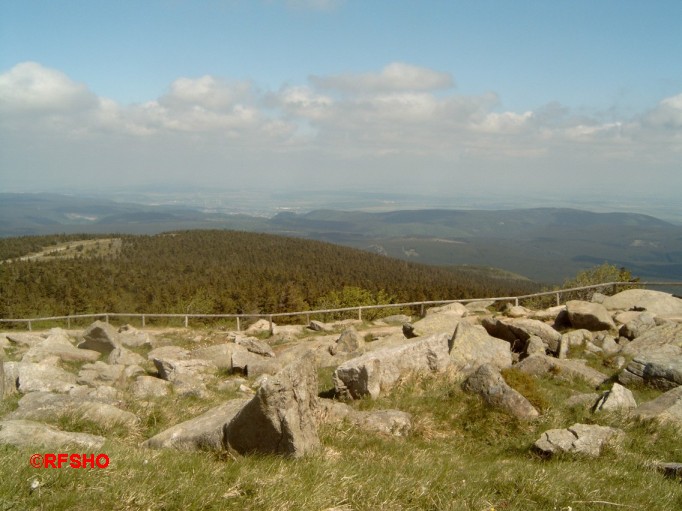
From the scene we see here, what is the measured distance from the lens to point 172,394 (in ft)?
33.3

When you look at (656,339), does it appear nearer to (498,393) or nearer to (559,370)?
(559,370)

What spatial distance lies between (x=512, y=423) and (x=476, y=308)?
16449 mm

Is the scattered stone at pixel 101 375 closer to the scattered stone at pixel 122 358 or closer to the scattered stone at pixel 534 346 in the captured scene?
the scattered stone at pixel 122 358

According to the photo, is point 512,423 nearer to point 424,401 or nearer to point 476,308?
point 424,401

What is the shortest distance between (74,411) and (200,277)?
80.2 meters

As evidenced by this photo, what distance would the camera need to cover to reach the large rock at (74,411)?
6.68 m

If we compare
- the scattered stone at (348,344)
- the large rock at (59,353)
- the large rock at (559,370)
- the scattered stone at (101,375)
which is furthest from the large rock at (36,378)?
the large rock at (559,370)

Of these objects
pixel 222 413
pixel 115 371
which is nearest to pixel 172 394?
pixel 115 371

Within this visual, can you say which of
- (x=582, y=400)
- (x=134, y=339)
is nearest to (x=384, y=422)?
(x=582, y=400)

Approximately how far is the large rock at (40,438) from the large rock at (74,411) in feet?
3.62

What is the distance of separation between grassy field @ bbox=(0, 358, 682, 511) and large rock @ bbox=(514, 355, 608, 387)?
110 inches

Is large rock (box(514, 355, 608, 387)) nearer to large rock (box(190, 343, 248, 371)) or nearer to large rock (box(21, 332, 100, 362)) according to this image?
large rock (box(190, 343, 248, 371))

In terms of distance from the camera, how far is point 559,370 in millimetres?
10695

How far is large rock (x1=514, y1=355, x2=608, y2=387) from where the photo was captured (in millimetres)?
10477
